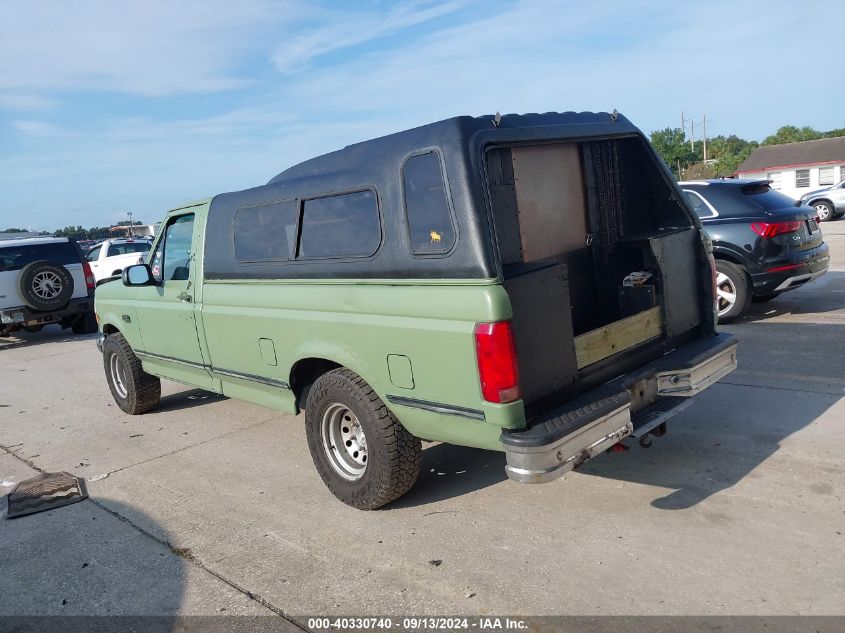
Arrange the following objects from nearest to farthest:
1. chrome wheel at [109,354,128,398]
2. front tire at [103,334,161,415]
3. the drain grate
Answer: the drain grate → front tire at [103,334,161,415] → chrome wheel at [109,354,128,398]

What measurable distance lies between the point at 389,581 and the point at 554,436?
3.61 feet

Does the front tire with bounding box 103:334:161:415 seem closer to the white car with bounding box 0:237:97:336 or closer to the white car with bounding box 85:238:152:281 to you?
the white car with bounding box 0:237:97:336

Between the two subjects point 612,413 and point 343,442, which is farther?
point 343,442

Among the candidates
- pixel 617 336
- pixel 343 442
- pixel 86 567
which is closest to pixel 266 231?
pixel 343 442

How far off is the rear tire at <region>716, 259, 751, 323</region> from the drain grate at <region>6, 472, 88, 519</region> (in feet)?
22.2

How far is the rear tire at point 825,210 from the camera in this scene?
22464 millimetres

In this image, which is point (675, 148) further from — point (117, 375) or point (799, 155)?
point (117, 375)

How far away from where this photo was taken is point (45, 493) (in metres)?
4.95

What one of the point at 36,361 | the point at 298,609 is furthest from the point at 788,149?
the point at 298,609

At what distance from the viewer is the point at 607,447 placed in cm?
346

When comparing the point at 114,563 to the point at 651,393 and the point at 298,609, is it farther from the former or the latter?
the point at 651,393

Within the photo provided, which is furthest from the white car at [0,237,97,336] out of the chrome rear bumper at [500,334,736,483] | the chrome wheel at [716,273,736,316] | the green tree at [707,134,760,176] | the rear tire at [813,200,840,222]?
the green tree at [707,134,760,176]

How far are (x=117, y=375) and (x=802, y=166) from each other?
1892 inches

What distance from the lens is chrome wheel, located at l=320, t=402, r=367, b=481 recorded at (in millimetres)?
4242
